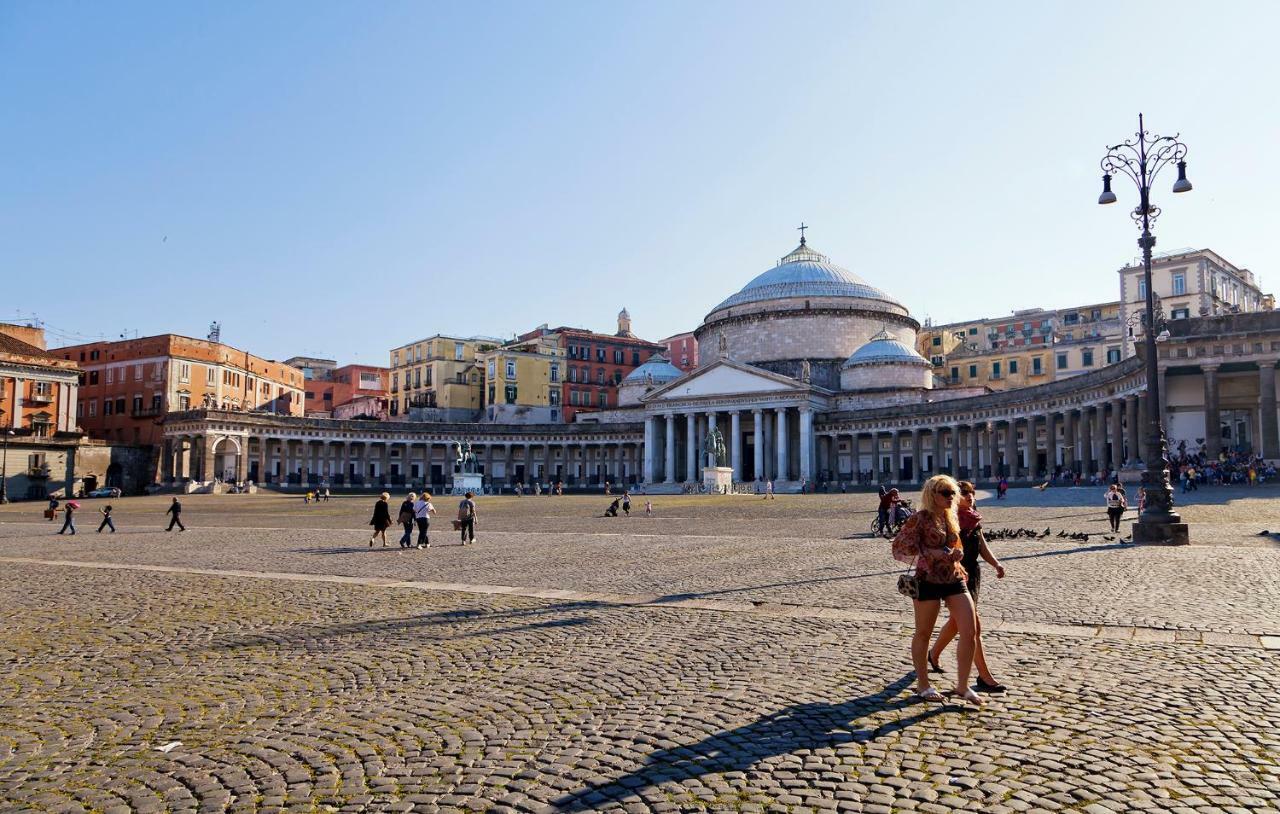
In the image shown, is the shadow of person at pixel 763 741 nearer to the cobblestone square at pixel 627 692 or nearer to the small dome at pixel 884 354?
the cobblestone square at pixel 627 692

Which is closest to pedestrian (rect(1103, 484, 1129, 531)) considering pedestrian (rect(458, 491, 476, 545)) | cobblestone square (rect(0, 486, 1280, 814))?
cobblestone square (rect(0, 486, 1280, 814))

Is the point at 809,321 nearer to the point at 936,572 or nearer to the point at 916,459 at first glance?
the point at 916,459

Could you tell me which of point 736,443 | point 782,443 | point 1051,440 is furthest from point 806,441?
point 1051,440

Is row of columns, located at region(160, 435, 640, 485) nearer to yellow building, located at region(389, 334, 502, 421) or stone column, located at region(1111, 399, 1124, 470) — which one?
yellow building, located at region(389, 334, 502, 421)

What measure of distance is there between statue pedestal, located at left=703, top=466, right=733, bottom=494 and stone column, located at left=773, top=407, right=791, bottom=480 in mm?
9804

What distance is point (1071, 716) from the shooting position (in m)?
6.71

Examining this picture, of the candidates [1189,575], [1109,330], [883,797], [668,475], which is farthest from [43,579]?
[1109,330]

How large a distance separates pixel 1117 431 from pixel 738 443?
1404 inches

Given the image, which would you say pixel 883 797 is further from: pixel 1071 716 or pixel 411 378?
pixel 411 378

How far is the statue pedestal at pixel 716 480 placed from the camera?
6681cm

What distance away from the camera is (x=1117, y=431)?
5188 cm

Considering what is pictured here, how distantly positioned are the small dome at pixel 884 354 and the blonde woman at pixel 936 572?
253 ft

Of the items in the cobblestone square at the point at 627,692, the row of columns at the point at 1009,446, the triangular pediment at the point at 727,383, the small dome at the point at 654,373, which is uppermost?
the small dome at the point at 654,373

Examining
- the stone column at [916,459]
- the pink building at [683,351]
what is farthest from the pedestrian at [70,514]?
the pink building at [683,351]
